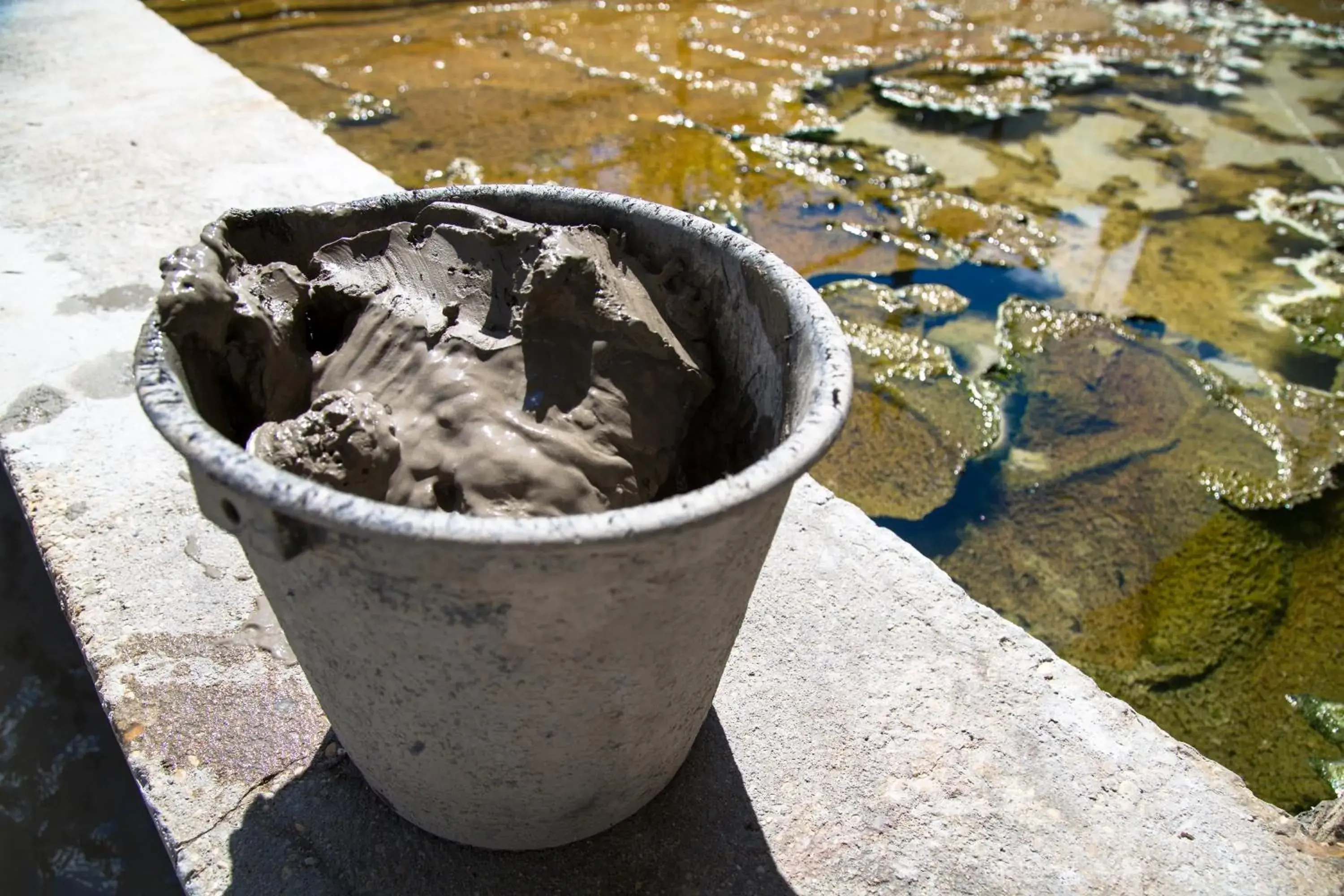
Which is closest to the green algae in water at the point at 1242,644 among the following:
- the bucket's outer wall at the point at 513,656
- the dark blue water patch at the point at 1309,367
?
the dark blue water patch at the point at 1309,367

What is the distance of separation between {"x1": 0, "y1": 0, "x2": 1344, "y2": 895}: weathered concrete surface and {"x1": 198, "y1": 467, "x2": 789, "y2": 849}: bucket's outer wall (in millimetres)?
141

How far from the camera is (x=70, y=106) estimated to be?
383 centimetres

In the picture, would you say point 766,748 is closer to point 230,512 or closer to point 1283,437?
point 230,512

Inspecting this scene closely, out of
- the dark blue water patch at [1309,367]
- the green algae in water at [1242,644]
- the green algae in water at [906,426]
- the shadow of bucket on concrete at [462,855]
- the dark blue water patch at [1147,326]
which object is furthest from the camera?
the dark blue water patch at [1147,326]

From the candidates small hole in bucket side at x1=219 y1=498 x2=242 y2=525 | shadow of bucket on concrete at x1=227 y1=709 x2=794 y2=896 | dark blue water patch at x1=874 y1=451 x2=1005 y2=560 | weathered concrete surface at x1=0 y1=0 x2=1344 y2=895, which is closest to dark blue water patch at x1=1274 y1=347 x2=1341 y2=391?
dark blue water patch at x1=874 y1=451 x2=1005 y2=560

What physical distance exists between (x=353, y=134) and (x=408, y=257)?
325cm

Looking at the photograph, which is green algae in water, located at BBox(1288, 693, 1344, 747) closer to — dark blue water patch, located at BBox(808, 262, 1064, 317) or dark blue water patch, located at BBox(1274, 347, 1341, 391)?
dark blue water patch, located at BBox(1274, 347, 1341, 391)

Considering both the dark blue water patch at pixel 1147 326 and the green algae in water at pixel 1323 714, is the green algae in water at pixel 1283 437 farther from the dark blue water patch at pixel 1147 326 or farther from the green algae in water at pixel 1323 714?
the green algae in water at pixel 1323 714

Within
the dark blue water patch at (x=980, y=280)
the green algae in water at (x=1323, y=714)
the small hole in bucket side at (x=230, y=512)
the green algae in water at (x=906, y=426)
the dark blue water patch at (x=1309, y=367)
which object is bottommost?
the green algae in water at (x=1323, y=714)

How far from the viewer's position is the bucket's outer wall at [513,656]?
1.08 metres

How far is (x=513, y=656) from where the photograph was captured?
46.3 inches

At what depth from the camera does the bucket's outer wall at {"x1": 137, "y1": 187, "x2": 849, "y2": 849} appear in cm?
105

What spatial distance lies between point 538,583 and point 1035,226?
366 centimetres

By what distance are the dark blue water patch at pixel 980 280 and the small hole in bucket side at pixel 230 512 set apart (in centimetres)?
277
